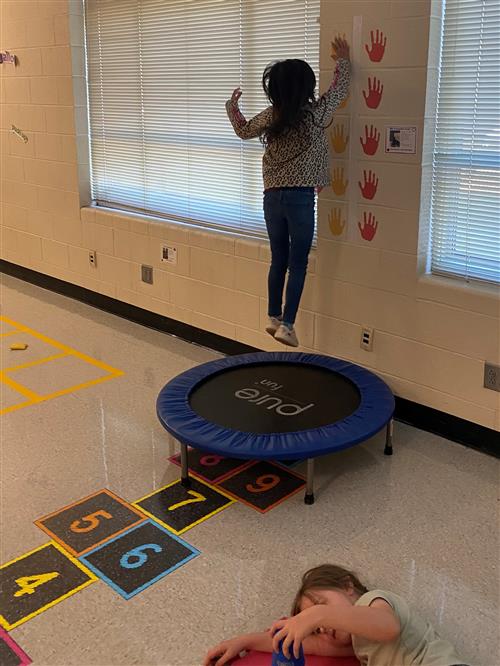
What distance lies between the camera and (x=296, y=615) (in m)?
1.76

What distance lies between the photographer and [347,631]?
175 centimetres

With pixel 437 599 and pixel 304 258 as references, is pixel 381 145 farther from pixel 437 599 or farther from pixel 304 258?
pixel 437 599

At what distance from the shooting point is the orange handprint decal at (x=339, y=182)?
11.4 feet

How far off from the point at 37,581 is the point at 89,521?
0.37m

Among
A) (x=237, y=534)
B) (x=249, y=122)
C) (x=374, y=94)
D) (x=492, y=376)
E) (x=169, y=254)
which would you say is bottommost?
(x=237, y=534)

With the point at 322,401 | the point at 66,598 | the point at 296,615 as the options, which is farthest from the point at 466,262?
the point at 66,598

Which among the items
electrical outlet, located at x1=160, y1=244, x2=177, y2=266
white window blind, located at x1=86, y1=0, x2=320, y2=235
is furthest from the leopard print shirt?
electrical outlet, located at x1=160, y1=244, x2=177, y2=266

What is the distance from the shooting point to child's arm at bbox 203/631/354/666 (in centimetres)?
194

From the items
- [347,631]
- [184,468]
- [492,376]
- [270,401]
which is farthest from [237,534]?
[492,376]

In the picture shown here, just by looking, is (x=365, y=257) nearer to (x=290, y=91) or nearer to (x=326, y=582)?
(x=290, y=91)

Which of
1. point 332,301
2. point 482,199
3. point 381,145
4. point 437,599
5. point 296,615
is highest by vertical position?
point 381,145

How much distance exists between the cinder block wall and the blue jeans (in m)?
0.19

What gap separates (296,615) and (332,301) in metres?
2.13

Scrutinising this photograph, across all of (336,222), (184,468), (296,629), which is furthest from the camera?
(336,222)
